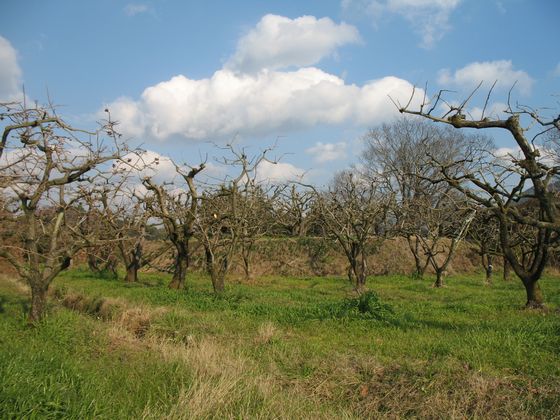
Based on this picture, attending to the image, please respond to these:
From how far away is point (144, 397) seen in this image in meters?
4.89

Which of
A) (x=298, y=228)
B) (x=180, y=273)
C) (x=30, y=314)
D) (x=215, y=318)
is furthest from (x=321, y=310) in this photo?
(x=298, y=228)

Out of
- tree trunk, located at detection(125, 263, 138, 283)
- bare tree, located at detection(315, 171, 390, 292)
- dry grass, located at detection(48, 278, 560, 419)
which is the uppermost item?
bare tree, located at detection(315, 171, 390, 292)

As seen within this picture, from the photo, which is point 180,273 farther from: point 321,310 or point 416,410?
point 416,410

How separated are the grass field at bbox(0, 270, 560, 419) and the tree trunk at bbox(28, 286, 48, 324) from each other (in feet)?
0.62

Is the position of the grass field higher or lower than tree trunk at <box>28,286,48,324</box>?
lower

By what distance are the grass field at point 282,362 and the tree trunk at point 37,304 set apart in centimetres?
19

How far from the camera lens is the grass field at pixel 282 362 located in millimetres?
4629

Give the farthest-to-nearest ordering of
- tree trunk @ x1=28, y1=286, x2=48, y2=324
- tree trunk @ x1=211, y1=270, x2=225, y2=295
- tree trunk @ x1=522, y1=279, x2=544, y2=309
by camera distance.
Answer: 1. tree trunk @ x1=211, y1=270, x2=225, y2=295
2. tree trunk @ x1=522, y1=279, x2=544, y2=309
3. tree trunk @ x1=28, y1=286, x2=48, y2=324

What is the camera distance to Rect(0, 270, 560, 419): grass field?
4629 mm

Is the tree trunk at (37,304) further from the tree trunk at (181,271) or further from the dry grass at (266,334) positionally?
the tree trunk at (181,271)

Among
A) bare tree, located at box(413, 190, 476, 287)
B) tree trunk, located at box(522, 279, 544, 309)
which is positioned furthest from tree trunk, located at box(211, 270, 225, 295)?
tree trunk, located at box(522, 279, 544, 309)

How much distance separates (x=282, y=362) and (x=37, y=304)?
4893mm

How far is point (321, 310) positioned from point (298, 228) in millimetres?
20696

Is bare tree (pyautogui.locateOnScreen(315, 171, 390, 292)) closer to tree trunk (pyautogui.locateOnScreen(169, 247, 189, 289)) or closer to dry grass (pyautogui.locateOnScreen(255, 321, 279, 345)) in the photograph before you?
tree trunk (pyautogui.locateOnScreen(169, 247, 189, 289))
